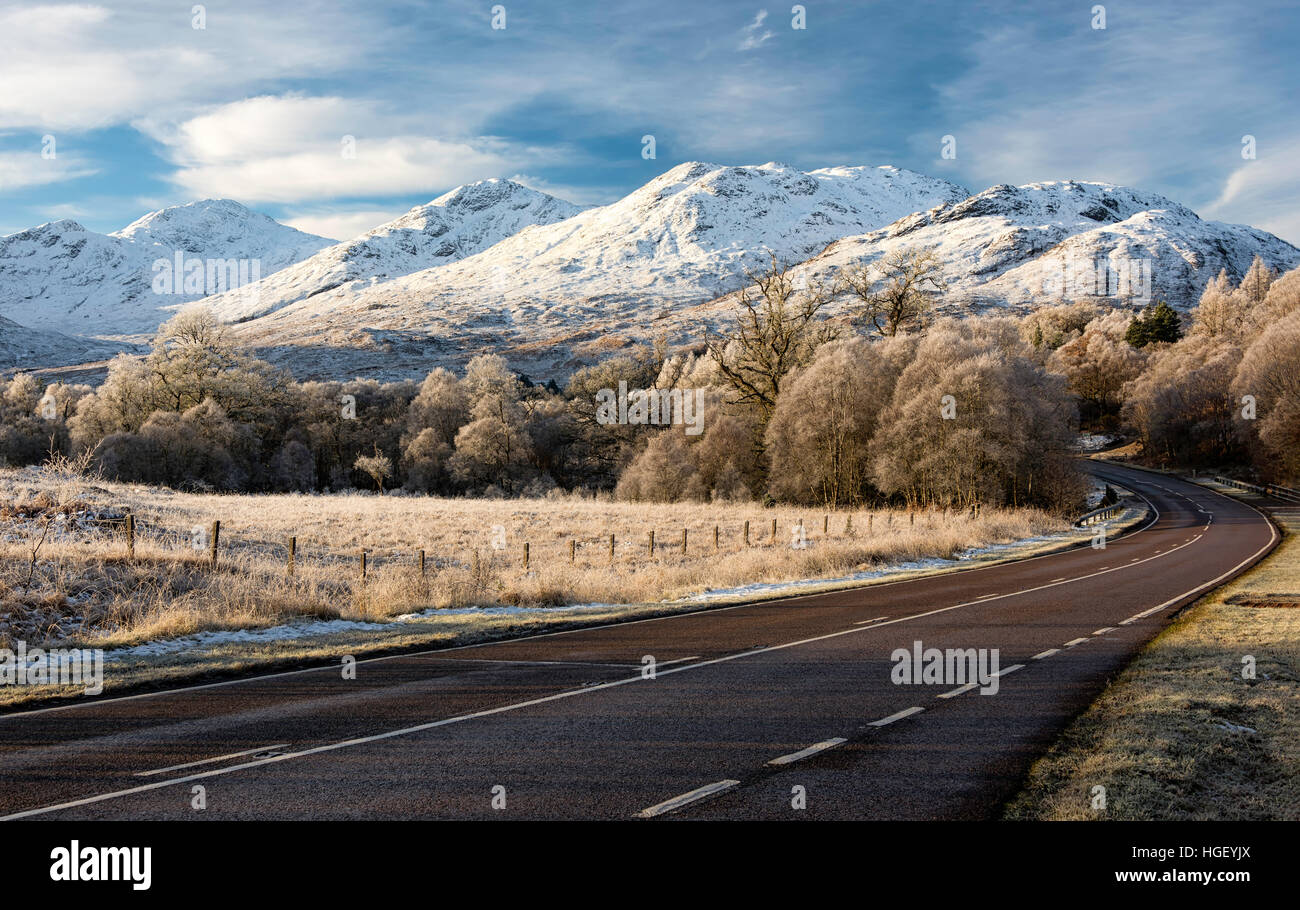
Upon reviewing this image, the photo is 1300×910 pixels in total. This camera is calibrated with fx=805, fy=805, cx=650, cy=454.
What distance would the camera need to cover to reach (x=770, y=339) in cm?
5497

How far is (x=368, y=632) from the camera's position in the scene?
1337 centimetres

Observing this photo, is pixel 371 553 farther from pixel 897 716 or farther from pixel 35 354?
pixel 35 354

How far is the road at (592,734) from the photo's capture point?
5.32 m

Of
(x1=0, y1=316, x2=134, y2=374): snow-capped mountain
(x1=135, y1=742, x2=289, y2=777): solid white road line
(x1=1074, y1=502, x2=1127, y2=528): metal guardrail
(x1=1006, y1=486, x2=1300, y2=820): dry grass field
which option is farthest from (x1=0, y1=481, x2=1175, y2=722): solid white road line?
(x1=0, y1=316, x2=134, y2=374): snow-capped mountain

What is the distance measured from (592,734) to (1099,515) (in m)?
50.5

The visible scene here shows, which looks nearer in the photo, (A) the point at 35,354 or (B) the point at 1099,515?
(B) the point at 1099,515

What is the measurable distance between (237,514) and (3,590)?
23.8 metres

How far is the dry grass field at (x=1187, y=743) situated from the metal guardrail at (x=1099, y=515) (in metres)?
38.1

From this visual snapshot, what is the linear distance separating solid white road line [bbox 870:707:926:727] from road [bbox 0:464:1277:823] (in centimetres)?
4

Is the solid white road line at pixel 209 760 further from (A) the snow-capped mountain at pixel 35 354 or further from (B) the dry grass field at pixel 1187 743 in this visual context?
(A) the snow-capped mountain at pixel 35 354

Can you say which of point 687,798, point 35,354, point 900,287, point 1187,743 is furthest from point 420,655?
point 35,354

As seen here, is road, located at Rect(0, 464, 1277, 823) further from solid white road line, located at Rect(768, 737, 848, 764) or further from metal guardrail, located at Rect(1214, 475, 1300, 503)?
metal guardrail, located at Rect(1214, 475, 1300, 503)

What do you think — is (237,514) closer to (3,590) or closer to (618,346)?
(3,590)

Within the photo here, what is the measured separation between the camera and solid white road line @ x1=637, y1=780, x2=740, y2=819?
16.7ft
